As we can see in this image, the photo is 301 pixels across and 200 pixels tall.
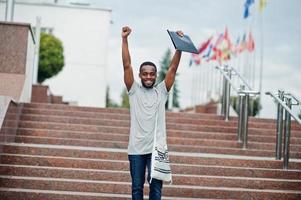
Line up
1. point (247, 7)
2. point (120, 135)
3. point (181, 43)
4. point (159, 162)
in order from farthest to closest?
point (247, 7) < point (120, 135) < point (181, 43) < point (159, 162)

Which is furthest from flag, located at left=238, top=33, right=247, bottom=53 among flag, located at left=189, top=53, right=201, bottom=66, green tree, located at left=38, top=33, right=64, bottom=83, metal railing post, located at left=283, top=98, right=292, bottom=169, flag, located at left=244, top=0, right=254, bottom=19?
metal railing post, located at left=283, top=98, right=292, bottom=169

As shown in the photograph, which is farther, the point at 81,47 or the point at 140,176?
the point at 81,47

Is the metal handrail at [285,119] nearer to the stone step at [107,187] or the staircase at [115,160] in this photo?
the staircase at [115,160]

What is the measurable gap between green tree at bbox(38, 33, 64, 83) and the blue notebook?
52.1ft

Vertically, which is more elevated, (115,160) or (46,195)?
(115,160)

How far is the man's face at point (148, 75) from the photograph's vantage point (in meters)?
4.68

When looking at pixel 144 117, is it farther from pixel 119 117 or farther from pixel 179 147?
pixel 119 117

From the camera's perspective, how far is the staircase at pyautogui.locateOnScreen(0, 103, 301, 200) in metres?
6.45

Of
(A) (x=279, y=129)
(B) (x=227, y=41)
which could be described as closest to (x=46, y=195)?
(A) (x=279, y=129)

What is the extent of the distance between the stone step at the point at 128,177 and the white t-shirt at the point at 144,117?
84.6 inches

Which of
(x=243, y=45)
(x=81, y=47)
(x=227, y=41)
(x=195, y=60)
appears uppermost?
(x=227, y=41)

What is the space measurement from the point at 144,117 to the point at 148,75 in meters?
0.36

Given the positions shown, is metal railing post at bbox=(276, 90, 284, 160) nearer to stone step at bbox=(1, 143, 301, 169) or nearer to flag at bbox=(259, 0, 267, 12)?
stone step at bbox=(1, 143, 301, 169)

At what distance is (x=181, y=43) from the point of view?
483cm
